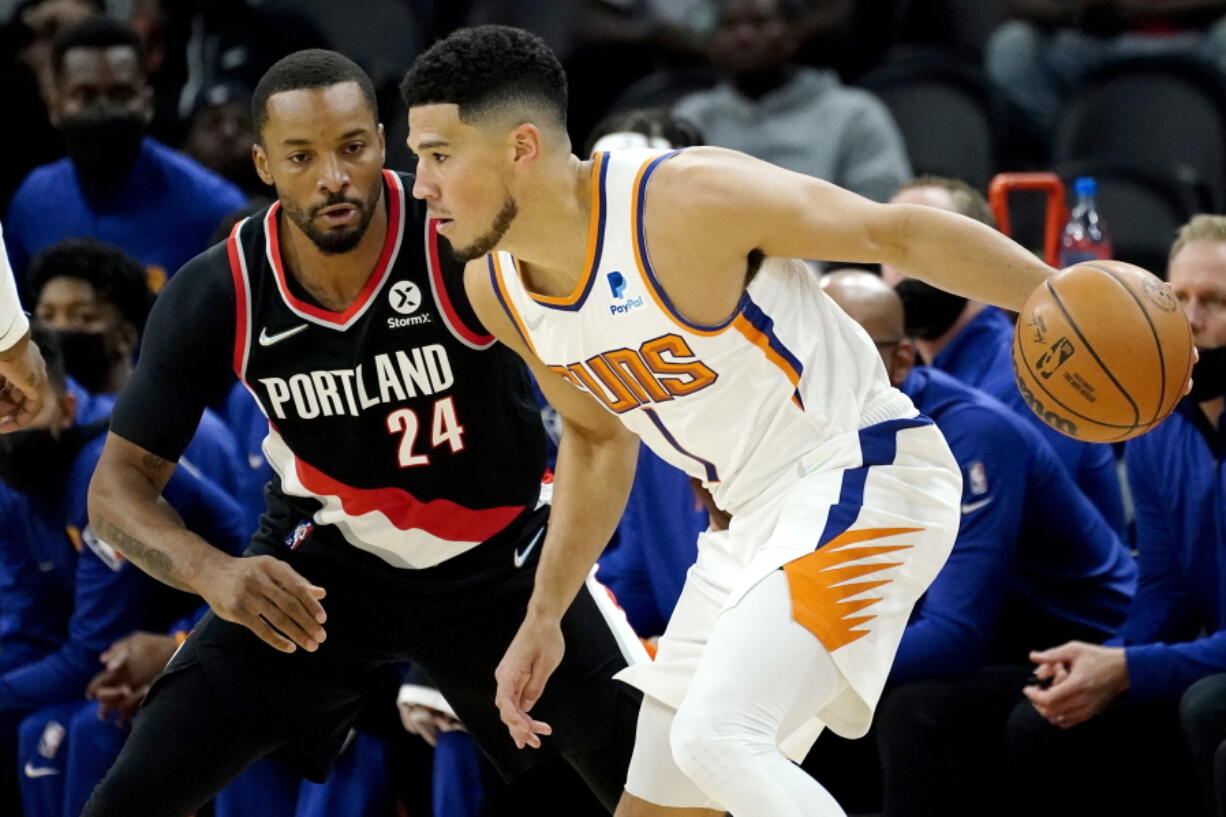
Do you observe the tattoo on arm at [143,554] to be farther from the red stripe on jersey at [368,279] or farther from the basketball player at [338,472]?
the red stripe on jersey at [368,279]

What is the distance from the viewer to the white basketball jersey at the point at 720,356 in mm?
3773

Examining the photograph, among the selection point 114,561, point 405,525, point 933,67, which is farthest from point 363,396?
point 933,67

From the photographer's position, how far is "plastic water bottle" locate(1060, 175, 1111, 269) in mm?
6804

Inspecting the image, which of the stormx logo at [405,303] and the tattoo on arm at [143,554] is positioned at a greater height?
the stormx logo at [405,303]

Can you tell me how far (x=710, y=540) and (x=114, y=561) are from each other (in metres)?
2.26

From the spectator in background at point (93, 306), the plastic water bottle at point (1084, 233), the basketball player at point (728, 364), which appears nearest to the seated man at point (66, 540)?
the spectator in background at point (93, 306)

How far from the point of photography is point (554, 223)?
3.85 m

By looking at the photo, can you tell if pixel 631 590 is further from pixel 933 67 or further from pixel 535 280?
pixel 933 67

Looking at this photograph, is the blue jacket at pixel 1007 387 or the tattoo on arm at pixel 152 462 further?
the blue jacket at pixel 1007 387

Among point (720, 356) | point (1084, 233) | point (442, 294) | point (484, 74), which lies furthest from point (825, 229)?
point (1084, 233)

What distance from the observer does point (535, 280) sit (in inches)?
157

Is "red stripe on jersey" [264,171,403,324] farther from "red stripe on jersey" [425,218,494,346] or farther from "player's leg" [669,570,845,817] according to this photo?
"player's leg" [669,570,845,817]

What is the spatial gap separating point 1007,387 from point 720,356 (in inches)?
91.4

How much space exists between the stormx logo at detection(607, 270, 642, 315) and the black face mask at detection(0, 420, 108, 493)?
2410 mm
